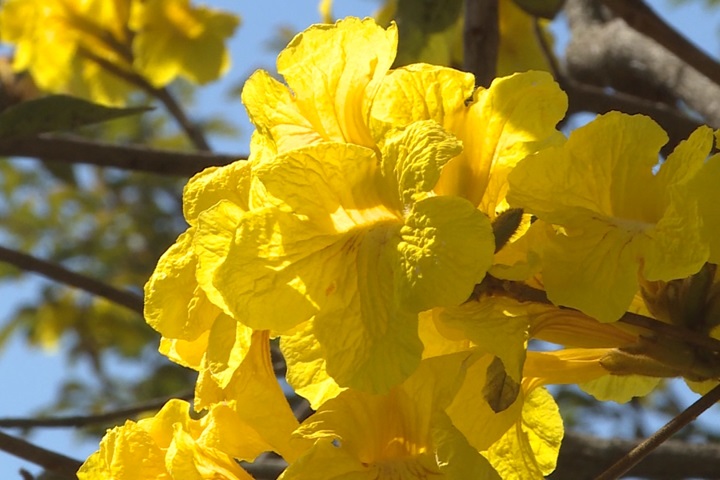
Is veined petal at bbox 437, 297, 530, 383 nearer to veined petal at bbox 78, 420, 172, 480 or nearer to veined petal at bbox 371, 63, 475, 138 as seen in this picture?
veined petal at bbox 371, 63, 475, 138

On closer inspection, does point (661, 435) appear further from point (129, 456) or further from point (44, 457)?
point (44, 457)

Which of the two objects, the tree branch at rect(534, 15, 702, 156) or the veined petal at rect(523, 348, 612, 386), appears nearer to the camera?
the veined petal at rect(523, 348, 612, 386)

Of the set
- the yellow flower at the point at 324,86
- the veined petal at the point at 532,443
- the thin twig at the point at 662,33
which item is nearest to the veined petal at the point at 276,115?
the yellow flower at the point at 324,86

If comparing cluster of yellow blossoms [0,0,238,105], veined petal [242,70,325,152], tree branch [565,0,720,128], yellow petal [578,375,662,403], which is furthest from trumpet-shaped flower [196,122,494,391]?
cluster of yellow blossoms [0,0,238,105]

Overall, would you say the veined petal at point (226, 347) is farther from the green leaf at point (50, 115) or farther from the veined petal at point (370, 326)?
the green leaf at point (50, 115)

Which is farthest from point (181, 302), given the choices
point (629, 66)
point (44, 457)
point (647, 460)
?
point (629, 66)

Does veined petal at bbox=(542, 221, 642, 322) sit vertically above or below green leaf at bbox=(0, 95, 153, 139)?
below
